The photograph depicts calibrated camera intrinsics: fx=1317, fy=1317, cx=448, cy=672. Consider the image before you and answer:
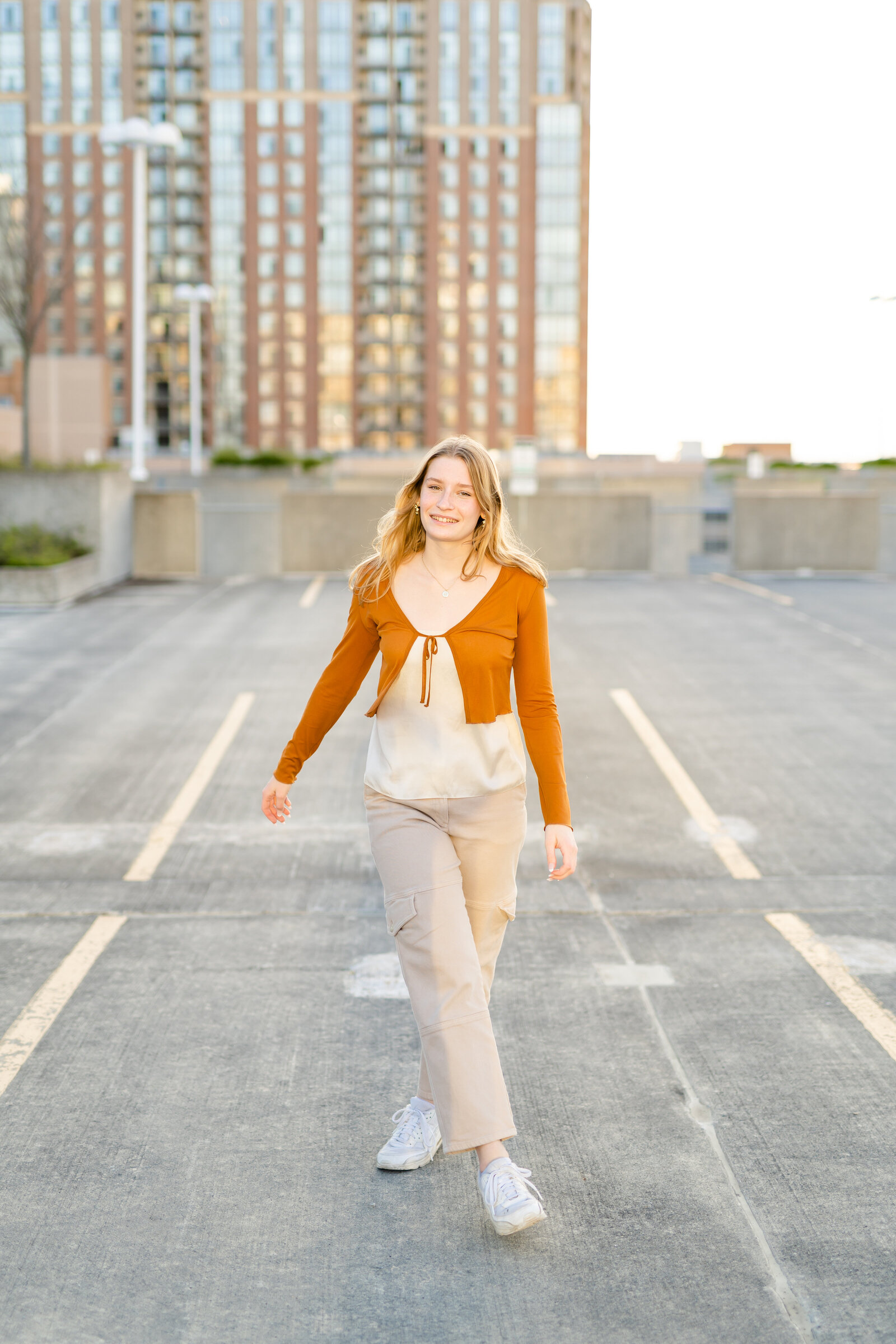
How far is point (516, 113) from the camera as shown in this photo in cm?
12812

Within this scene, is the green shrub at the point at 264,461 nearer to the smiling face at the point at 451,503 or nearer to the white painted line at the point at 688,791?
the white painted line at the point at 688,791

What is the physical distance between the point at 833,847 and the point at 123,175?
13250cm

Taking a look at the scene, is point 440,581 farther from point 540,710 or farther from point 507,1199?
point 507,1199

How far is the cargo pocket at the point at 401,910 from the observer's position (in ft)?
11.6

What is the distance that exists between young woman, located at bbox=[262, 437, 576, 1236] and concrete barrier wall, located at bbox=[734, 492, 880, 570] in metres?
21.3

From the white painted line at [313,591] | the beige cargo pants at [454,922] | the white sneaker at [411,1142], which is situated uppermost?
the beige cargo pants at [454,922]

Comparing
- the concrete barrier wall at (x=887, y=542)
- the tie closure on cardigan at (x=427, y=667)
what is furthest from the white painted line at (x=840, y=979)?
the concrete barrier wall at (x=887, y=542)

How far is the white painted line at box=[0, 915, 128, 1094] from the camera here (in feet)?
15.2

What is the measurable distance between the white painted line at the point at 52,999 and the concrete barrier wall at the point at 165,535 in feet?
57.6

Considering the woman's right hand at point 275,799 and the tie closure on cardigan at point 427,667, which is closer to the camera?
the tie closure on cardigan at point 427,667

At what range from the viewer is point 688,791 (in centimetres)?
855

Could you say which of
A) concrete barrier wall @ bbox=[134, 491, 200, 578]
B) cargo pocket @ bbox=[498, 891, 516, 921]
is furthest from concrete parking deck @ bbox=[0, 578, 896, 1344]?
concrete barrier wall @ bbox=[134, 491, 200, 578]

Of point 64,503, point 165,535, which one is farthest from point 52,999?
point 165,535

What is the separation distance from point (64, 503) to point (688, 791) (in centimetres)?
1461
